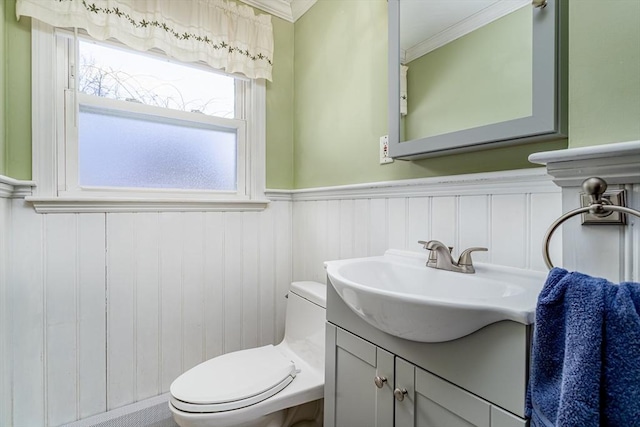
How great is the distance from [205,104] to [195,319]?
1.16m

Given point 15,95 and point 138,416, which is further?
point 138,416

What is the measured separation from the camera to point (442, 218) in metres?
1.11

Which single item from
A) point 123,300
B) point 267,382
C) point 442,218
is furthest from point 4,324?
point 442,218

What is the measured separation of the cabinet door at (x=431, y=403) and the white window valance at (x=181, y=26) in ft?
5.35

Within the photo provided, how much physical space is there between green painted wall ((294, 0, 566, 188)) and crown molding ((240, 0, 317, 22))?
4 centimetres

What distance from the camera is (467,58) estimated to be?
3.37ft

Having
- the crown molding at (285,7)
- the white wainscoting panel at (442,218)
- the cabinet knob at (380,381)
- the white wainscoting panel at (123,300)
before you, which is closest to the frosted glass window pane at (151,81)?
the crown molding at (285,7)

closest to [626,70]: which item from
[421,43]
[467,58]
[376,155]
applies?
[467,58]

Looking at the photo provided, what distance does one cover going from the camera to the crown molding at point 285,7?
1784mm

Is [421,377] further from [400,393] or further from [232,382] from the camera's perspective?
[232,382]

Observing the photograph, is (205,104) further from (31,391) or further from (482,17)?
(31,391)

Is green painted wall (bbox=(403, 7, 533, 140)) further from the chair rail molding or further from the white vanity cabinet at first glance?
the white vanity cabinet

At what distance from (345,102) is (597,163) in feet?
3.71

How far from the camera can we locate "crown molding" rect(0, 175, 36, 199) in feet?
3.90
